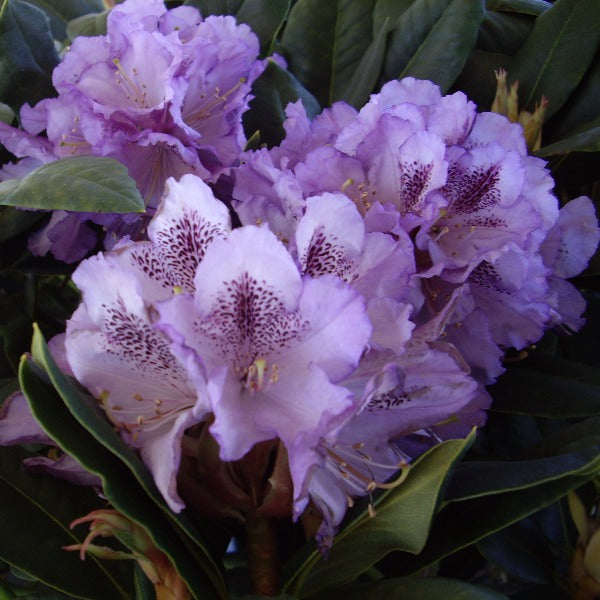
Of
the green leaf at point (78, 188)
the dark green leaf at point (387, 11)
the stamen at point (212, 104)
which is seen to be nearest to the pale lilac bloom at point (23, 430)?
the green leaf at point (78, 188)

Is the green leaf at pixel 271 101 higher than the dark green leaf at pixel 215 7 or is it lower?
lower

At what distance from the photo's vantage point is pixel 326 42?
2.52 feet

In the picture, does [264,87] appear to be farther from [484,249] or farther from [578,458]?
[578,458]

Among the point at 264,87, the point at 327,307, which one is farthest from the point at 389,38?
the point at 327,307

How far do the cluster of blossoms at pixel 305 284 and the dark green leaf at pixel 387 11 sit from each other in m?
0.21

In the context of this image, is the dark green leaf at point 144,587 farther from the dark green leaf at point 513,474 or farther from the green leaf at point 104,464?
the dark green leaf at point 513,474

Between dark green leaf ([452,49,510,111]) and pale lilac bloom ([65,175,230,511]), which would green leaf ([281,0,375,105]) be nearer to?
dark green leaf ([452,49,510,111])

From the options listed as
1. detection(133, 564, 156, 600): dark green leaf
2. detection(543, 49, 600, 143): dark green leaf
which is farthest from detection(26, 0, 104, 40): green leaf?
detection(133, 564, 156, 600): dark green leaf

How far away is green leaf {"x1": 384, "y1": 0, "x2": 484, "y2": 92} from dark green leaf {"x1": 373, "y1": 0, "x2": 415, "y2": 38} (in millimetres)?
33

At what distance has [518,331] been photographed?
1.81ft

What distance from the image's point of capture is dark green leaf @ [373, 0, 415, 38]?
0.77 m

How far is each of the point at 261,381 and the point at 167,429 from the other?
0.19ft

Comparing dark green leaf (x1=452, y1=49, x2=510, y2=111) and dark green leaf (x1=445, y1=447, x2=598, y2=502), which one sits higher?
dark green leaf (x1=452, y1=49, x2=510, y2=111)

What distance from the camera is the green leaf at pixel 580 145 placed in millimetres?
626
